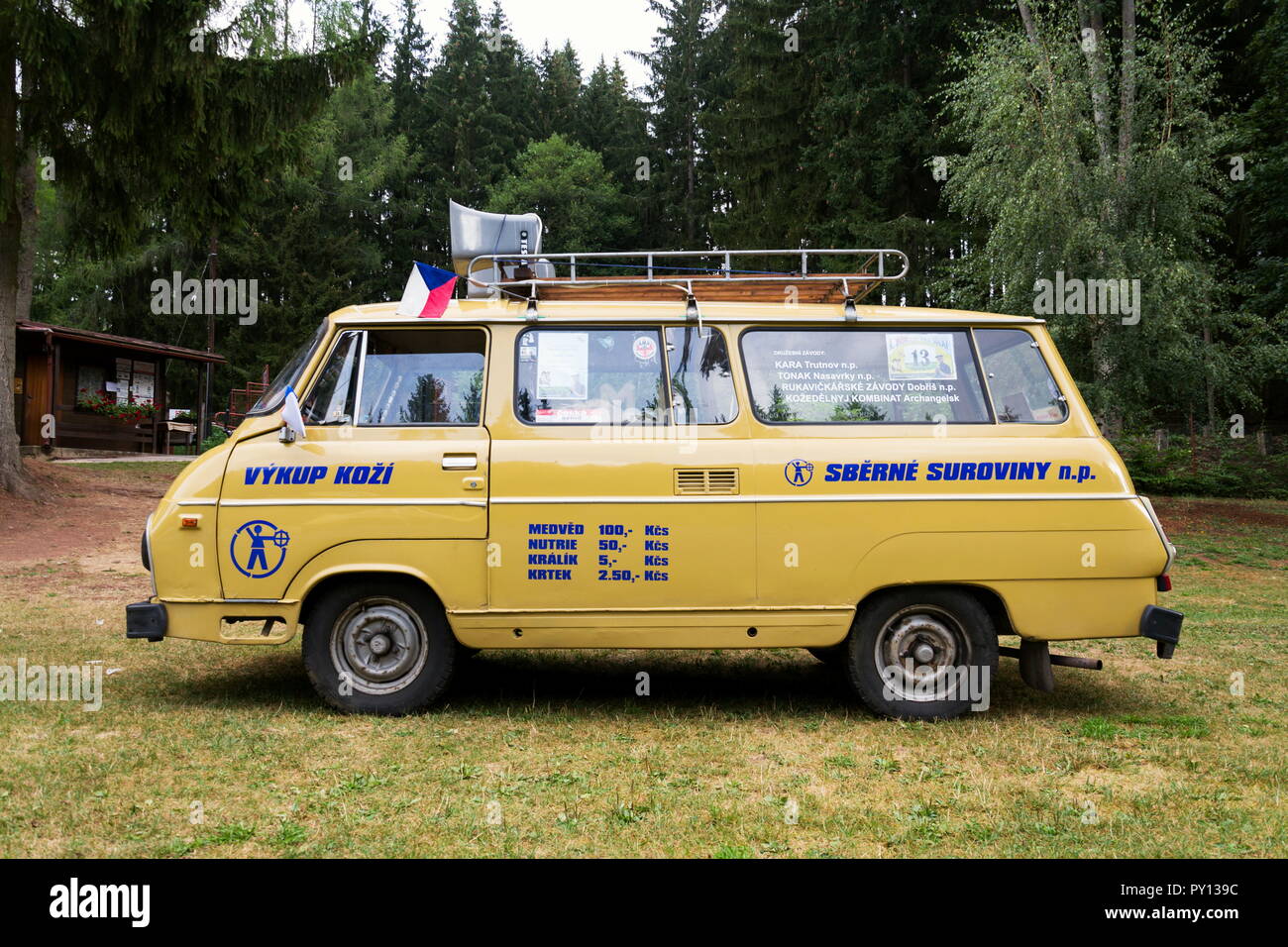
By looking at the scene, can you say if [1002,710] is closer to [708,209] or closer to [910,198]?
[910,198]

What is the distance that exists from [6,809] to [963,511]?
4960mm

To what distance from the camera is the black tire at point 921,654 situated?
5.87 m

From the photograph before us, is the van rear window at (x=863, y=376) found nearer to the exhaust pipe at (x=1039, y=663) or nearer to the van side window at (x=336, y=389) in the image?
the exhaust pipe at (x=1039, y=663)

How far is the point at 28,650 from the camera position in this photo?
7387 millimetres

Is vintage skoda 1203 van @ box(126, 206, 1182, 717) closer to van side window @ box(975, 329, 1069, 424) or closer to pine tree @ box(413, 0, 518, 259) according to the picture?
van side window @ box(975, 329, 1069, 424)

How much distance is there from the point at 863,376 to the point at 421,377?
266 cm

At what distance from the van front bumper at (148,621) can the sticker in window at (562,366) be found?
8.21ft

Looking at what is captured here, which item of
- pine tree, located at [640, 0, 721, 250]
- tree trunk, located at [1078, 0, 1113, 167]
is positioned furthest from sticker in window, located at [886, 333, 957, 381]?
pine tree, located at [640, 0, 721, 250]

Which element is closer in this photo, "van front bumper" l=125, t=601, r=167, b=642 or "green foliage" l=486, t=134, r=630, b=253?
"van front bumper" l=125, t=601, r=167, b=642

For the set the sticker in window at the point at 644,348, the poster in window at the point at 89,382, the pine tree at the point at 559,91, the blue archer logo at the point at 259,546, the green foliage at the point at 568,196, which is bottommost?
the blue archer logo at the point at 259,546

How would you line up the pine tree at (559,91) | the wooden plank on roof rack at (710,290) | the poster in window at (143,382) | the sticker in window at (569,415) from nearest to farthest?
the sticker in window at (569,415), the wooden plank on roof rack at (710,290), the poster in window at (143,382), the pine tree at (559,91)

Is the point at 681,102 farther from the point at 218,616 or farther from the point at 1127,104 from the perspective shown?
the point at 218,616

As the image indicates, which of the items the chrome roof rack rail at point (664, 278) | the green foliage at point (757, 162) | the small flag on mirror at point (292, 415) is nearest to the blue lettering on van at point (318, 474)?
the small flag on mirror at point (292, 415)

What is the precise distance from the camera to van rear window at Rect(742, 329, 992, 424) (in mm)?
5953
